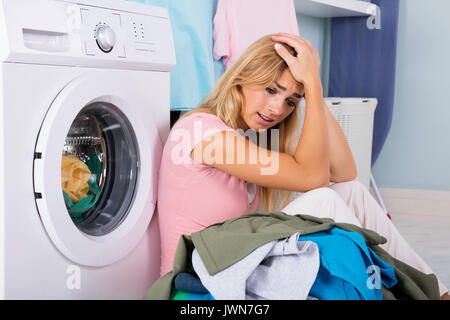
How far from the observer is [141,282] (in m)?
1.47

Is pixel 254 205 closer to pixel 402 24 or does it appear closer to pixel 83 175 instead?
pixel 83 175

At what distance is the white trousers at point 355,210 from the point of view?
129 centimetres

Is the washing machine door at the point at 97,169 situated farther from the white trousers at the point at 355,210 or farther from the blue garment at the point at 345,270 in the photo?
the blue garment at the point at 345,270

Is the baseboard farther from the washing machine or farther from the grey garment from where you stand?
the grey garment

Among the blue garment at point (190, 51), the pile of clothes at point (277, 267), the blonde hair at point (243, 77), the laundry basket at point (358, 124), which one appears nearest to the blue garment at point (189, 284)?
the pile of clothes at point (277, 267)

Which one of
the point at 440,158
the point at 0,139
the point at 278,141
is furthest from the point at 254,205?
the point at 440,158

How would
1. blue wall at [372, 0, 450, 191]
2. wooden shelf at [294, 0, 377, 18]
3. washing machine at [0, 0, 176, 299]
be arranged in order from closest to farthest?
washing machine at [0, 0, 176, 299]
wooden shelf at [294, 0, 377, 18]
blue wall at [372, 0, 450, 191]

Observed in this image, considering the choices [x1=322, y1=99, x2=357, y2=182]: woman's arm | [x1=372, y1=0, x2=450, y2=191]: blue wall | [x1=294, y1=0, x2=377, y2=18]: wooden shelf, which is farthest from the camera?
[x1=372, y1=0, x2=450, y2=191]: blue wall

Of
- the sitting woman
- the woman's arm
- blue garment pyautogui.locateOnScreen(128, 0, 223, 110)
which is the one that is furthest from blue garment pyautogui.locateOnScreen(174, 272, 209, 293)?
blue garment pyautogui.locateOnScreen(128, 0, 223, 110)

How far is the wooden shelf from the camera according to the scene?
103 inches

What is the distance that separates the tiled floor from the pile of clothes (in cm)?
101

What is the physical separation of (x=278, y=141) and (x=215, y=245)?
2.13 feet

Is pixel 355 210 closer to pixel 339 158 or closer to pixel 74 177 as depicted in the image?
pixel 339 158
